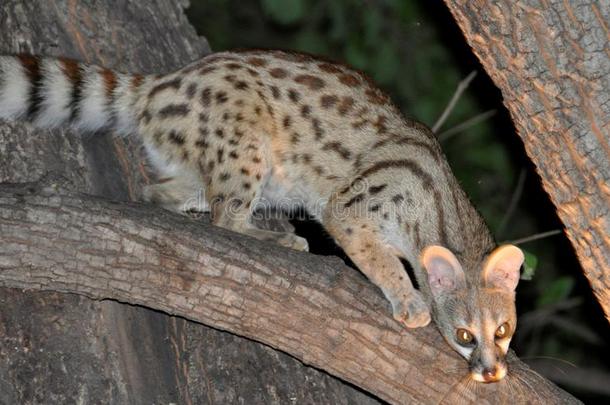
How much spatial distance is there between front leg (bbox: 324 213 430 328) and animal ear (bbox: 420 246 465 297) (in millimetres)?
107

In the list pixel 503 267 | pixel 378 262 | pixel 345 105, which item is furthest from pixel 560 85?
pixel 345 105

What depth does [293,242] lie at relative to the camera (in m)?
5.55

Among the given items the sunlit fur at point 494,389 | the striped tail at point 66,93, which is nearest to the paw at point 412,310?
the sunlit fur at point 494,389

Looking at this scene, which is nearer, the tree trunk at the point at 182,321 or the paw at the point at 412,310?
the tree trunk at the point at 182,321

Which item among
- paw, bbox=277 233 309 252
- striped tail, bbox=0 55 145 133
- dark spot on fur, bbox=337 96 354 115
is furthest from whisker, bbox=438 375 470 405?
striped tail, bbox=0 55 145 133

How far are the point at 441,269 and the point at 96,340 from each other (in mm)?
1669

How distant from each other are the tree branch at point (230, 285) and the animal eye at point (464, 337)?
242 millimetres

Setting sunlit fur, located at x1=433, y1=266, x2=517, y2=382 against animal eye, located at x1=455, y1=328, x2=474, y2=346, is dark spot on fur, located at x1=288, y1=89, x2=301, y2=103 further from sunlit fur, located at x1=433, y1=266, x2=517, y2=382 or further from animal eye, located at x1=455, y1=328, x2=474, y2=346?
animal eye, located at x1=455, y1=328, x2=474, y2=346

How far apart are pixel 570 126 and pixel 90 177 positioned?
2.53 m

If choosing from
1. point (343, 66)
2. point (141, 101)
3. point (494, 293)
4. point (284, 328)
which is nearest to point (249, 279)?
point (284, 328)

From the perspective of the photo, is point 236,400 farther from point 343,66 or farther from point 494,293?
point 343,66

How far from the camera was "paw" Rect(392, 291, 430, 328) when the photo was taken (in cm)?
431

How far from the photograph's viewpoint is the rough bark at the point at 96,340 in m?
4.32

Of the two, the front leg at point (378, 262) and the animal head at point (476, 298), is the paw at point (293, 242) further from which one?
the animal head at point (476, 298)
